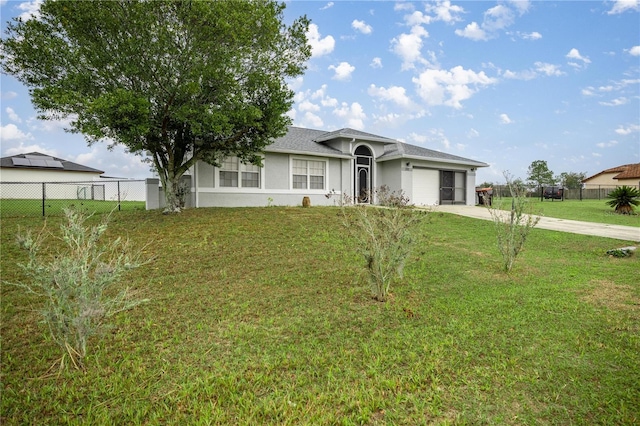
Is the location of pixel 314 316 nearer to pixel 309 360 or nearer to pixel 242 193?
pixel 309 360

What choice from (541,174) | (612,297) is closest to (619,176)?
(541,174)

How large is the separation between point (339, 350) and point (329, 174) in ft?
44.4

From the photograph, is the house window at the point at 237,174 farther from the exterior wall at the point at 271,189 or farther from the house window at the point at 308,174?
the house window at the point at 308,174

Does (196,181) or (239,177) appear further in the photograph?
(239,177)

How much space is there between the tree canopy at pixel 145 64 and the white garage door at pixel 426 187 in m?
10.3

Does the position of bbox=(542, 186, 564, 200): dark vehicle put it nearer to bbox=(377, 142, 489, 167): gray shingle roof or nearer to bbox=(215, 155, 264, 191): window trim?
bbox=(377, 142, 489, 167): gray shingle roof

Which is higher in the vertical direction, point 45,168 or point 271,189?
→ point 45,168

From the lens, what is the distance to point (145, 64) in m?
9.13

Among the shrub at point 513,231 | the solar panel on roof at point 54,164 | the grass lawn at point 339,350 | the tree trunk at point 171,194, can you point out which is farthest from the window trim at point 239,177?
the solar panel on roof at point 54,164

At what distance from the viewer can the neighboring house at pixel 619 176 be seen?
3453cm

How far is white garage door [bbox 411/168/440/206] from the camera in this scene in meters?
18.3

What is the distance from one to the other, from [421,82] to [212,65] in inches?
346

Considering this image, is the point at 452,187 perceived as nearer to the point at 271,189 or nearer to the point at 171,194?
the point at 271,189

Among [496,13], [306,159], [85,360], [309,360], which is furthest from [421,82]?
[85,360]
